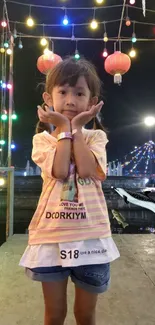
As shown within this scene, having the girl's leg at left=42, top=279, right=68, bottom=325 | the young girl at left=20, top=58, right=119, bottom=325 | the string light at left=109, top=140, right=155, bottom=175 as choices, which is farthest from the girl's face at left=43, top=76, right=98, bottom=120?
the string light at left=109, top=140, right=155, bottom=175

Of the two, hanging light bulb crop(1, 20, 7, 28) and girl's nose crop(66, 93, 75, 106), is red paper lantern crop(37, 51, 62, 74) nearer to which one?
hanging light bulb crop(1, 20, 7, 28)

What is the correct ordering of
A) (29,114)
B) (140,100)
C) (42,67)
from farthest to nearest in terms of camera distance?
(140,100) → (29,114) → (42,67)

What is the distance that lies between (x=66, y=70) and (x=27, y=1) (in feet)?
11.5

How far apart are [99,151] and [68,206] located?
0.21 metres

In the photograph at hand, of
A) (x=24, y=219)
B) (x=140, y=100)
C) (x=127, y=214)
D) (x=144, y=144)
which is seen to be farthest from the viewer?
(x=144, y=144)

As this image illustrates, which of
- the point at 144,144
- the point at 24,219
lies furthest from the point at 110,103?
the point at 24,219

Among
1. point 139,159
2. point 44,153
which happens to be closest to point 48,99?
point 44,153

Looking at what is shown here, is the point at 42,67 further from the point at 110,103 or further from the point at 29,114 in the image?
the point at 110,103

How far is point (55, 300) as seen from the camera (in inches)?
35.0

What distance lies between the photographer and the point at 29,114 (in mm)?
9086

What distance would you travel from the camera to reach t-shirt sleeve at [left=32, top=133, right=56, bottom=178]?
35.2 inches

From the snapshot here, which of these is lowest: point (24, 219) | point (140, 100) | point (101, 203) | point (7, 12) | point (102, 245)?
point (24, 219)

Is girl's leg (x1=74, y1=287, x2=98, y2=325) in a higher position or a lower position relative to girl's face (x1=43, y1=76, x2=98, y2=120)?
lower

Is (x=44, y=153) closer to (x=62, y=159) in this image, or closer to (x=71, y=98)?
(x=62, y=159)
